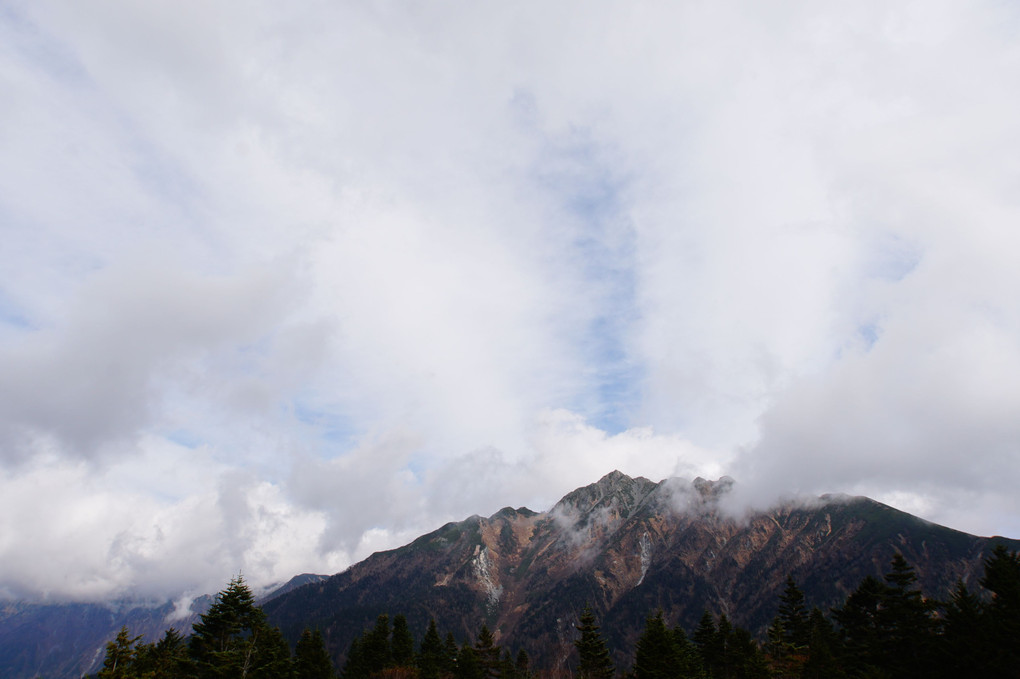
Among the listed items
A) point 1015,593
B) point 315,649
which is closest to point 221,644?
point 315,649

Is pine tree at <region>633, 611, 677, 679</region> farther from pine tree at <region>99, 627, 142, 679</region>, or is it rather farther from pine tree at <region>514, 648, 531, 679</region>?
pine tree at <region>99, 627, 142, 679</region>

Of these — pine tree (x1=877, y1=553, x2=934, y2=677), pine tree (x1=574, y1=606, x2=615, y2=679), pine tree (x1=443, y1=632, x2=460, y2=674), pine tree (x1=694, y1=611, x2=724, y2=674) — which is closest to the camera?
pine tree (x1=877, y1=553, x2=934, y2=677)

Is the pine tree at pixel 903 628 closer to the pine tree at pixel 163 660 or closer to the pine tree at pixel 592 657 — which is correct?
the pine tree at pixel 592 657

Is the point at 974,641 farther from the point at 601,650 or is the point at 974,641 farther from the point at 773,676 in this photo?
the point at 601,650

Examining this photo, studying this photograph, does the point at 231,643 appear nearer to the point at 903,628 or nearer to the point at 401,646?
the point at 401,646

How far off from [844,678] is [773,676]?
29.6 ft

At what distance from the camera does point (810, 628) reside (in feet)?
221

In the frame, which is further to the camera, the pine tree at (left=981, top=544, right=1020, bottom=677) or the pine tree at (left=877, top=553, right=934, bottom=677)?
the pine tree at (left=877, top=553, right=934, bottom=677)

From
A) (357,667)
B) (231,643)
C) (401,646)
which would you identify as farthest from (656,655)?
(357,667)

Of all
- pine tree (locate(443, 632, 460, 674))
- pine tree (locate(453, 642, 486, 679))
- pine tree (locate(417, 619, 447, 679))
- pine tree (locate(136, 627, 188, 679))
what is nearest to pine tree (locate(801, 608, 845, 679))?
pine tree (locate(453, 642, 486, 679))

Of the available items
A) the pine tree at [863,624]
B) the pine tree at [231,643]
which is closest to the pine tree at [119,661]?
the pine tree at [231,643]

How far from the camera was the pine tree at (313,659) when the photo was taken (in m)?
66.9

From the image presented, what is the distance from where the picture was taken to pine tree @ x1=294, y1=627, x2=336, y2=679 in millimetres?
66875

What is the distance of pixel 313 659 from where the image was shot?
72.3m
